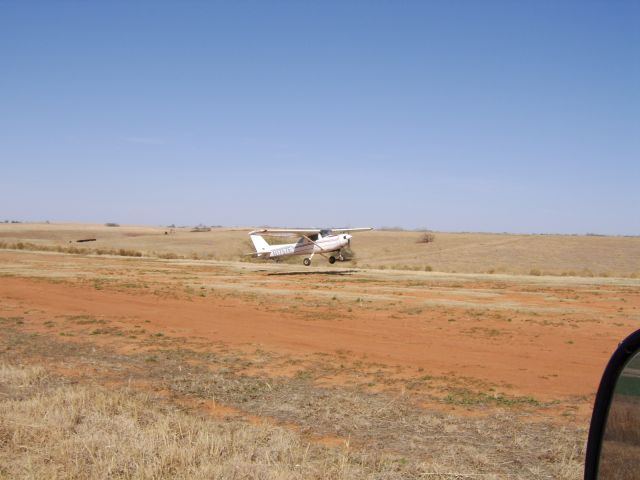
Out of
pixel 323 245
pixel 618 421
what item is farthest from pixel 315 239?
pixel 618 421

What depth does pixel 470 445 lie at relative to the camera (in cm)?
674

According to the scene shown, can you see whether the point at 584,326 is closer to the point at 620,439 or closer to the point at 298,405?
the point at 298,405

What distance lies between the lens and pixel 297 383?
32.2 feet

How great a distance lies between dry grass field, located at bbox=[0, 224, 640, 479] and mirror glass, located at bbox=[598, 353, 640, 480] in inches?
138

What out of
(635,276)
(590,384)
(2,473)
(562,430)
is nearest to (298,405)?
(562,430)

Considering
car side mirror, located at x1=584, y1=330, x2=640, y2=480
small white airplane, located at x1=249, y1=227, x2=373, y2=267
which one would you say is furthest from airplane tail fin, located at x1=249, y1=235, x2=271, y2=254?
car side mirror, located at x1=584, y1=330, x2=640, y2=480

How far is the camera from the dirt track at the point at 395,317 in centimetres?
1173

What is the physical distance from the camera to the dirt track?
38.5 feet

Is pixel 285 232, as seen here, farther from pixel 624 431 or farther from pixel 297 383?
pixel 624 431

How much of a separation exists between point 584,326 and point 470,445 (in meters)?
11.3

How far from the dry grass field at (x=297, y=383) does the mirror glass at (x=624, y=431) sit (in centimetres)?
350

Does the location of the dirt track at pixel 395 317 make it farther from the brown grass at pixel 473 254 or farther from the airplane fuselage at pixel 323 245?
the brown grass at pixel 473 254

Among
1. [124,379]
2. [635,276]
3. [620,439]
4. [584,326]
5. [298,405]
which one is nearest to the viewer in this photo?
[620,439]

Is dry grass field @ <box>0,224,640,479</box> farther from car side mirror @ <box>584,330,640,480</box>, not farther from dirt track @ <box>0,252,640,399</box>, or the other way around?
car side mirror @ <box>584,330,640,480</box>
